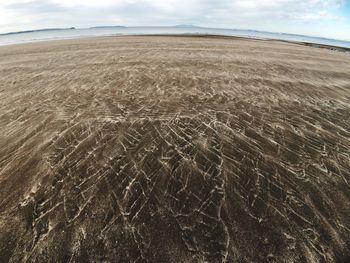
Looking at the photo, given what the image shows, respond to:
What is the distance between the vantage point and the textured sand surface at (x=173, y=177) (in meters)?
4.03

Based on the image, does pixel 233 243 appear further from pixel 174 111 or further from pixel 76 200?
pixel 174 111

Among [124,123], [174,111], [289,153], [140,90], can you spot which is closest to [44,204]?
[124,123]

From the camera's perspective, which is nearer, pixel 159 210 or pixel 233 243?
pixel 233 243

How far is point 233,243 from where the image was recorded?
4.04 metres

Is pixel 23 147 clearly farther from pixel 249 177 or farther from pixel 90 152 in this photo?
pixel 249 177

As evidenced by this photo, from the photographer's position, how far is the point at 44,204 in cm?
475

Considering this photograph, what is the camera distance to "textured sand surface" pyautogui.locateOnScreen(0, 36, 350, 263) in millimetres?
4027

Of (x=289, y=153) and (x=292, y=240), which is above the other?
(x=289, y=153)

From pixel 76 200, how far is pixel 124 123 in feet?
10.4

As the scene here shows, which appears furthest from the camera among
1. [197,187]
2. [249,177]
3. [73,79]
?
[73,79]

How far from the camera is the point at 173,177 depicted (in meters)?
5.36

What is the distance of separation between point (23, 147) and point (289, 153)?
275 inches

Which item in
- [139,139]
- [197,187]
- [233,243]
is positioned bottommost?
[233,243]

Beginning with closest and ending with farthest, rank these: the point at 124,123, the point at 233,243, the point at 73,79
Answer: the point at 233,243 < the point at 124,123 < the point at 73,79
